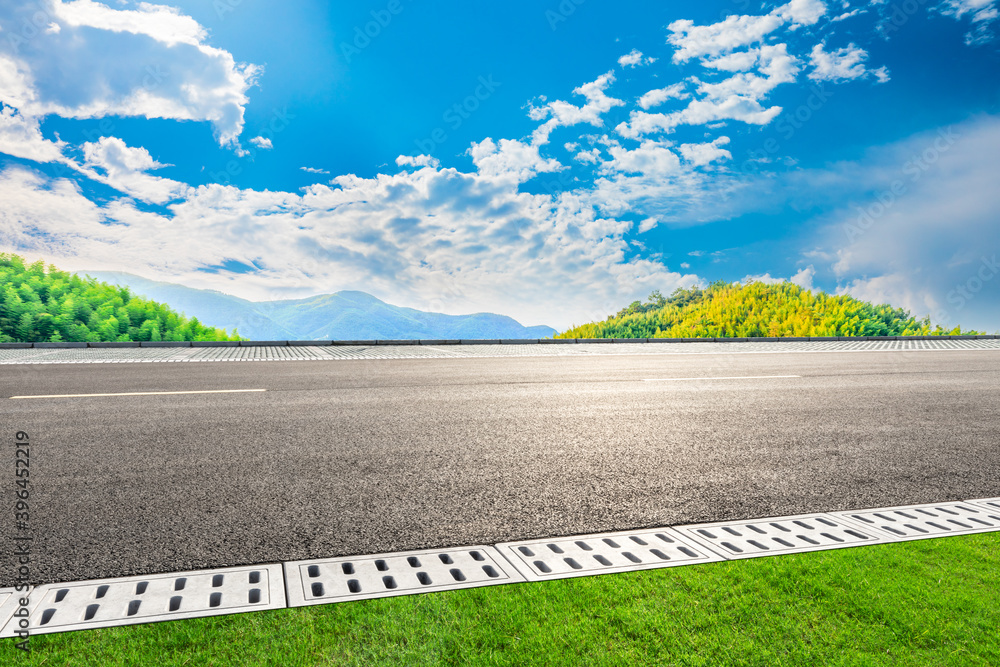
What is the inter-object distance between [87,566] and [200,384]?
6.00 m

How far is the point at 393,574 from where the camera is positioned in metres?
2.69

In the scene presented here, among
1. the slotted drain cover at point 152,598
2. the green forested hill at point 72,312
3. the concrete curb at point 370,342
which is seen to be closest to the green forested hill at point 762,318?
the concrete curb at point 370,342

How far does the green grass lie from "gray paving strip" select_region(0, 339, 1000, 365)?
10404 millimetres

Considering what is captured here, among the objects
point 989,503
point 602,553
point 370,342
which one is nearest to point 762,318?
point 370,342

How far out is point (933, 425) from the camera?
20.1 feet

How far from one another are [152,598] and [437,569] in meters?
1.14

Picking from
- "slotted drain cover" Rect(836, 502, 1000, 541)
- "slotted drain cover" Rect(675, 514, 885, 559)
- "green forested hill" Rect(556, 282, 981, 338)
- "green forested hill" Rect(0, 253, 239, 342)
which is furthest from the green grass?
"green forested hill" Rect(0, 253, 239, 342)

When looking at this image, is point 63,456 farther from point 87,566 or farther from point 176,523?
point 87,566

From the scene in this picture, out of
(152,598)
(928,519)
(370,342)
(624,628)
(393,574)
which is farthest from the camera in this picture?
(370,342)

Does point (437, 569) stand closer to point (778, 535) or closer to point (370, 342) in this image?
point (778, 535)

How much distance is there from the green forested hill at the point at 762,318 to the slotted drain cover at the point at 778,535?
21.4 metres

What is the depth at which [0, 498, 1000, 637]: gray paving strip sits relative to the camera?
2.38 metres

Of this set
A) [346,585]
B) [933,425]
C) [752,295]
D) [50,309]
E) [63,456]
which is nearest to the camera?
[346,585]

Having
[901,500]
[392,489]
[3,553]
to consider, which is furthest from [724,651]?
[3,553]
